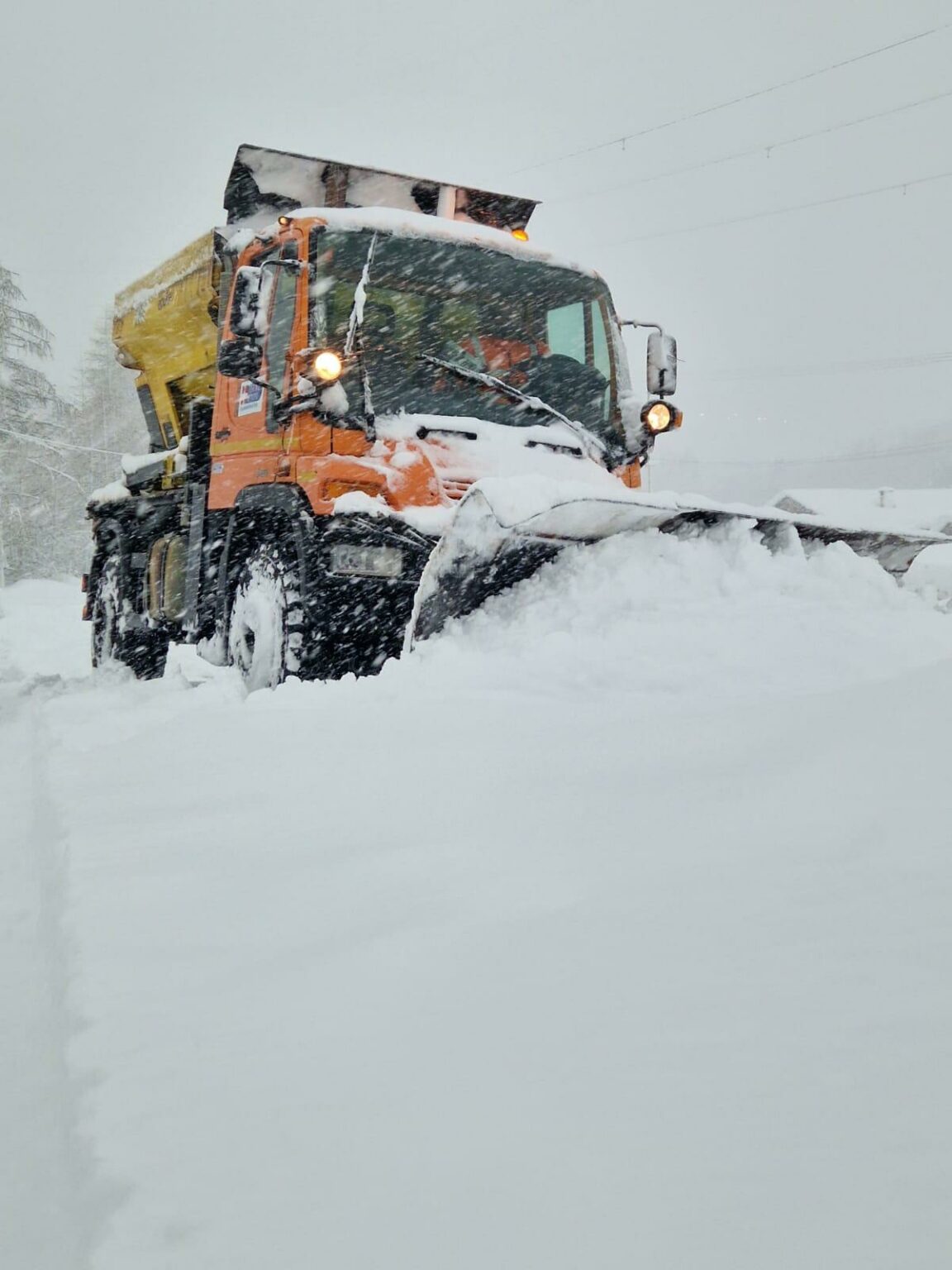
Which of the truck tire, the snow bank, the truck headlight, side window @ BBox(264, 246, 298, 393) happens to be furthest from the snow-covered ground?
the snow bank

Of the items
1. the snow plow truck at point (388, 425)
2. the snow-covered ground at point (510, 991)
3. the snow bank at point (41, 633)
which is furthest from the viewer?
the snow bank at point (41, 633)

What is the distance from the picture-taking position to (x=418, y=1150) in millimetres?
1257

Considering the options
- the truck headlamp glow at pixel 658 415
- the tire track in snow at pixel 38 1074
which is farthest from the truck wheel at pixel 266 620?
the truck headlamp glow at pixel 658 415

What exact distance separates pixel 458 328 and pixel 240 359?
1177 mm

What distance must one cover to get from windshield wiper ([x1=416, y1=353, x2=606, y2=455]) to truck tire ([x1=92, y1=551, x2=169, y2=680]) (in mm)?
3731

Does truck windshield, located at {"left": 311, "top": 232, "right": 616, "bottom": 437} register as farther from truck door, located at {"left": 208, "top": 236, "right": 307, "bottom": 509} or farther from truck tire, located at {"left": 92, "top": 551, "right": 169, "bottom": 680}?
truck tire, located at {"left": 92, "top": 551, "right": 169, "bottom": 680}

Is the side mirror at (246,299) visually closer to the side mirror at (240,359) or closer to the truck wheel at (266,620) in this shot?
the side mirror at (240,359)

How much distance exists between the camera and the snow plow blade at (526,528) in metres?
4.10

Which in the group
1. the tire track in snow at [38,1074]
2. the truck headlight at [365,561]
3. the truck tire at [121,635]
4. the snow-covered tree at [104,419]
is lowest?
the tire track in snow at [38,1074]

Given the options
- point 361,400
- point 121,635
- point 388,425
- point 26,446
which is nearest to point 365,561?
point 388,425

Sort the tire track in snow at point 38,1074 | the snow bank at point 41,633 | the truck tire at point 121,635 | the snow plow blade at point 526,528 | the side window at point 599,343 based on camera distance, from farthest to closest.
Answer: the snow bank at point 41,633
the truck tire at point 121,635
the side window at point 599,343
the snow plow blade at point 526,528
the tire track in snow at point 38,1074

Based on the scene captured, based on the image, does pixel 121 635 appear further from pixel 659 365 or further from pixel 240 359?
pixel 659 365

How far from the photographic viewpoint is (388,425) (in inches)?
206

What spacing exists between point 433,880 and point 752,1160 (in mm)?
1012
